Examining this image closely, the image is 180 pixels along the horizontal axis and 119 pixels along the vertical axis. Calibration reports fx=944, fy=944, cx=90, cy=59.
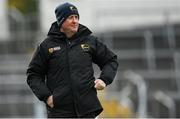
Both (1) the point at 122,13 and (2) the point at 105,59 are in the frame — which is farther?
(1) the point at 122,13

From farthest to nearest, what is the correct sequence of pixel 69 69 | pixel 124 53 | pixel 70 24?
pixel 124 53 → pixel 70 24 → pixel 69 69

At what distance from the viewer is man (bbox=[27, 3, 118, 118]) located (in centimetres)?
858

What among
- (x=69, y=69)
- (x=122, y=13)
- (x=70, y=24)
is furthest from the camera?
(x=122, y=13)

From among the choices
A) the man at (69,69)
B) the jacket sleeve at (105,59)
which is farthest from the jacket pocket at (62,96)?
the jacket sleeve at (105,59)

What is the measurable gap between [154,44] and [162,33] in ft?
0.91

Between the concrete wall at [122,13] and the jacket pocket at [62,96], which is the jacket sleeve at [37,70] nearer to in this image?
the jacket pocket at [62,96]

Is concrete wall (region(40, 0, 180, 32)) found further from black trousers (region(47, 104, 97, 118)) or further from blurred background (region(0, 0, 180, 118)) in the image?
black trousers (region(47, 104, 97, 118))

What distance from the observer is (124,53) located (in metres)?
18.1

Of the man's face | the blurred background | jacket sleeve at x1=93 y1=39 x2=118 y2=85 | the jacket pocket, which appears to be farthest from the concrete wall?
the jacket pocket

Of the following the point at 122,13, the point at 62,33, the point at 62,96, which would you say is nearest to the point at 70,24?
the point at 62,33

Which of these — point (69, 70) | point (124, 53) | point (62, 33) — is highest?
point (62, 33)

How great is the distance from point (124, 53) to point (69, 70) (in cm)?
958

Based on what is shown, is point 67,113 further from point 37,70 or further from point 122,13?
point 122,13

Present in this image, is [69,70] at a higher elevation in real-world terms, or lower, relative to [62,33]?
lower
